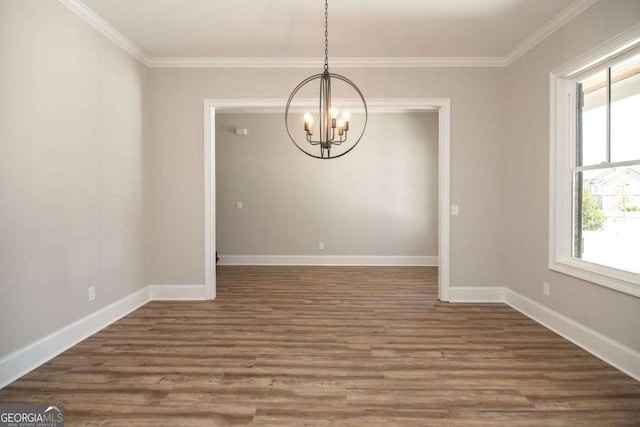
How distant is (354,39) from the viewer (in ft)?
11.8

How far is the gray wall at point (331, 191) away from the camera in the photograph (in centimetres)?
649

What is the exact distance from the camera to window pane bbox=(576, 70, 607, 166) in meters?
2.87

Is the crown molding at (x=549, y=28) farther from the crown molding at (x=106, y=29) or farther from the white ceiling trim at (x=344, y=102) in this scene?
the crown molding at (x=106, y=29)

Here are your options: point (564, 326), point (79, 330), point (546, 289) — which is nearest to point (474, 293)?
point (546, 289)

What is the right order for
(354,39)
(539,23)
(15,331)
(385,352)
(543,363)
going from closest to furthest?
(15,331)
(543,363)
(385,352)
(539,23)
(354,39)

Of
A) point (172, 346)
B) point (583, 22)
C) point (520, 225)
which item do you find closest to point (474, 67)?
point (583, 22)

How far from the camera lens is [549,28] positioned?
329cm

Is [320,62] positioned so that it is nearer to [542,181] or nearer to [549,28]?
[549,28]

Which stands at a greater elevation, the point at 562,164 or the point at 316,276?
the point at 562,164

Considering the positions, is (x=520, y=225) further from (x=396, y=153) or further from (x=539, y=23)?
(x=396, y=153)

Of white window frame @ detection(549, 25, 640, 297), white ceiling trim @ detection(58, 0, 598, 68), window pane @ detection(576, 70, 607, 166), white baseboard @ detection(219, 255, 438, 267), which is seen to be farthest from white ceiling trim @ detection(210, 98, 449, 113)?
white baseboard @ detection(219, 255, 438, 267)

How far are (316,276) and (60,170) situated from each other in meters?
3.74

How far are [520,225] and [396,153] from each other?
3.00 meters

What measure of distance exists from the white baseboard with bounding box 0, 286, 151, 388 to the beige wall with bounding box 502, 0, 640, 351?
427cm
